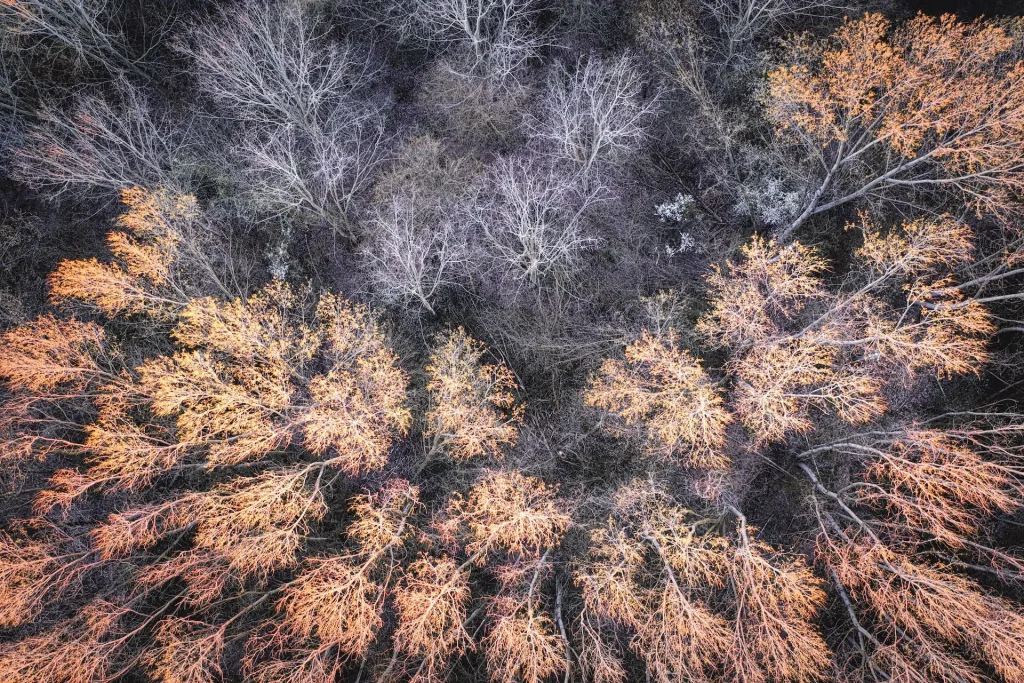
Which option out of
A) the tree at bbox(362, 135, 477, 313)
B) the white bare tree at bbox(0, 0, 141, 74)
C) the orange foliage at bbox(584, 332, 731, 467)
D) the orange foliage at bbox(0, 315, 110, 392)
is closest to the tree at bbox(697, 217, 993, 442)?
the orange foliage at bbox(584, 332, 731, 467)

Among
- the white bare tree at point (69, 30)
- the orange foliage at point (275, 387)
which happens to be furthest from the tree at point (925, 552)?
the white bare tree at point (69, 30)

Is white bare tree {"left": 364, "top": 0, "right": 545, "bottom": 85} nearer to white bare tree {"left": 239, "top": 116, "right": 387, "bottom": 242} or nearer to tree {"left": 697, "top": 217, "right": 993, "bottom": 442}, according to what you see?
white bare tree {"left": 239, "top": 116, "right": 387, "bottom": 242}

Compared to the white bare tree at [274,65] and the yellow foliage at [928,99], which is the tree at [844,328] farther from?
the white bare tree at [274,65]

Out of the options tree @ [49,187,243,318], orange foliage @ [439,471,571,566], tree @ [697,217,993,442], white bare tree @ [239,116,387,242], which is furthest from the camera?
white bare tree @ [239,116,387,242]

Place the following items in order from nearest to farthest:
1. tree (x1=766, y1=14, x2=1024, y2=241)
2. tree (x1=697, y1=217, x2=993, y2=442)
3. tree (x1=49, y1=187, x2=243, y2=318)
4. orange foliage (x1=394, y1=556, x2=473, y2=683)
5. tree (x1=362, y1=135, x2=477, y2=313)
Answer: orange foliage (x1=394, y1=556, x2=473, y2=683) < tree (x1=766, y1=14, x2=1024, y2=241) < tree (x1=697, y1=217, x2=993, y2=442) < tree (x1=49, y1=187, x2=243, y2=318) < tree (x1=362, y1=135, x2=477, y2=313)

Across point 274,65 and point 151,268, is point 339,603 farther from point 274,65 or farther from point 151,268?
point 274,65

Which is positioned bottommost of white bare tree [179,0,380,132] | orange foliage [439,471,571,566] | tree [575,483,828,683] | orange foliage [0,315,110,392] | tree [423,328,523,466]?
tree [575,483,828,683]

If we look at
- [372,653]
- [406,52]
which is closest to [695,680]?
[372,653]
